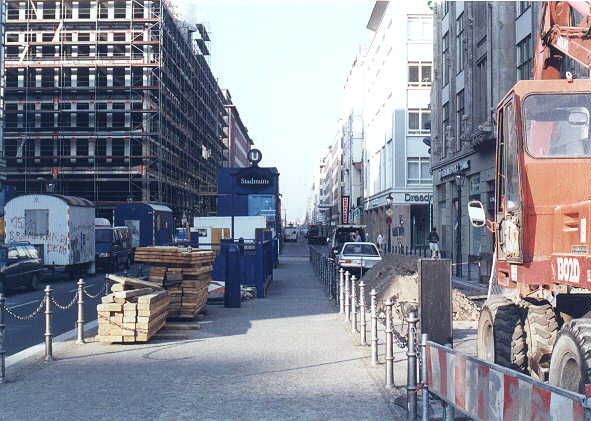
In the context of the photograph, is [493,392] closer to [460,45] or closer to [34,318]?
[34,318]

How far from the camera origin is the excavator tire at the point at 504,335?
7316 millimetres

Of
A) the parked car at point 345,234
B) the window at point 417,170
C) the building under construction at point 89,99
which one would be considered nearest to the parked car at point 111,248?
the parked car at point 345,234

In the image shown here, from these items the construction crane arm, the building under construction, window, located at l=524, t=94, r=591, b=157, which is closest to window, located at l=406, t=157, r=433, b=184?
the building under construction

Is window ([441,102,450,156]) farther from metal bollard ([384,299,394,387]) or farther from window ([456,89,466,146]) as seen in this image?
metal bollard ([384,299,394,387])

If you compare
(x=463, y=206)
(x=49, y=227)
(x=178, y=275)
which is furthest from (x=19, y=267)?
(x=463, y=206)

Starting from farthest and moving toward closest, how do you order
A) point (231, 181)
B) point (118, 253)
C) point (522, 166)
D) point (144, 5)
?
point (144, 5) → point (118, 253) → point (231, 181) → point (522, 166)

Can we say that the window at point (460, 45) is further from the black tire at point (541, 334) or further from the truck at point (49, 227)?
the black tire at point (541, 334)

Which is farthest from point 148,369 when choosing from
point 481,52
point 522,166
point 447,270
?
point 481,52

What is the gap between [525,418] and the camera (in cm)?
416

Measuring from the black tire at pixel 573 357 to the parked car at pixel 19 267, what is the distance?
2041 cm

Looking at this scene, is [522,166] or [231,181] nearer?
[522,166]

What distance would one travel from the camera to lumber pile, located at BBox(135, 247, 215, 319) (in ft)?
46.8

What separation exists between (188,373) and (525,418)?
19.4 ft

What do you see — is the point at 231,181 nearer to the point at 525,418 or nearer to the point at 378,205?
the point at 525,418
